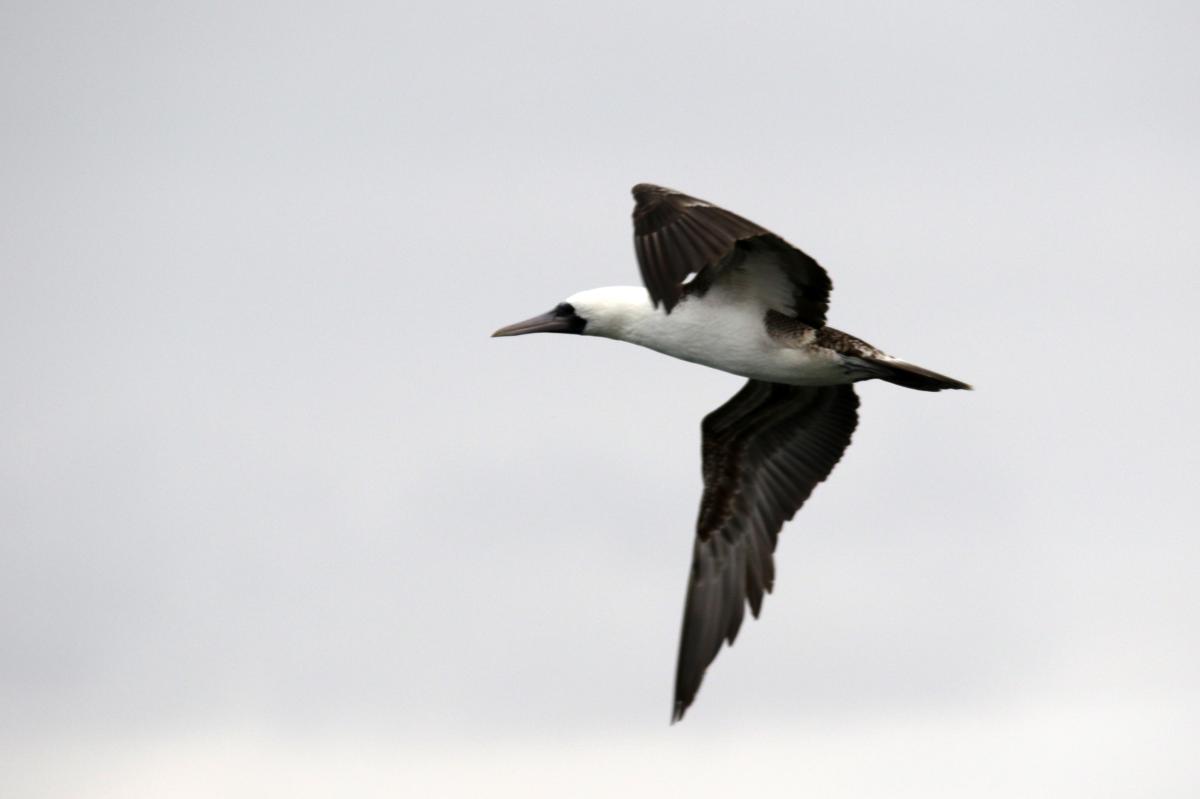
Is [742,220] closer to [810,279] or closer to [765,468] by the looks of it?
[810,279]

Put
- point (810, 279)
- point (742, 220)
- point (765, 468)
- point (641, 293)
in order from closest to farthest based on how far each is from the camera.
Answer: point (742, 220) → point (810, 279) → point (641, 293) → point (765, 468)

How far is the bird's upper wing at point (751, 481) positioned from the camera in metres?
25.7

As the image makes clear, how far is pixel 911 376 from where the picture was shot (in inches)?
907

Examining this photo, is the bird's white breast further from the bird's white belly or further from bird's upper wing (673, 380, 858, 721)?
bird's upper wing (673, 380, 858, 721)

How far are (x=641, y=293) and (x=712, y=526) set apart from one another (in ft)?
10.9

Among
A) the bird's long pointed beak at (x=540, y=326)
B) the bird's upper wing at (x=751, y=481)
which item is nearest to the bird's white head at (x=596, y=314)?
the bird's long pointed beak at (x=540, y=326)

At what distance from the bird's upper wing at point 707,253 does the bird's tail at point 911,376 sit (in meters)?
0.95

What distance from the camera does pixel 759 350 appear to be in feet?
76.9

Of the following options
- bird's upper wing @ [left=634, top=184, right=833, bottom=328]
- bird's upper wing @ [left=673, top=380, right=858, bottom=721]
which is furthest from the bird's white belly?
bird's upper wing @ [left=673, top=380, right=858, bottom=721]

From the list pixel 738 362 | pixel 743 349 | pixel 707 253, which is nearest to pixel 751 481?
pixel 738 362

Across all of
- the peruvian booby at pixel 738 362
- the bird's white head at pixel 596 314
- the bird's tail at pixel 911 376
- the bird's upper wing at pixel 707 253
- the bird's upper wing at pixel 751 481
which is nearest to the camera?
the bird's upper wing at pixel 707 253

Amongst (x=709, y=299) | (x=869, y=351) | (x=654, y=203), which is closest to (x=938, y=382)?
(x=869, y=351)

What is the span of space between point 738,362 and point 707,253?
3.90 m

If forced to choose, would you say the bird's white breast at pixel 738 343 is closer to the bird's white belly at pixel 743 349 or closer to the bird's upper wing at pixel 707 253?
the bird's white belly at pixel 743 349
